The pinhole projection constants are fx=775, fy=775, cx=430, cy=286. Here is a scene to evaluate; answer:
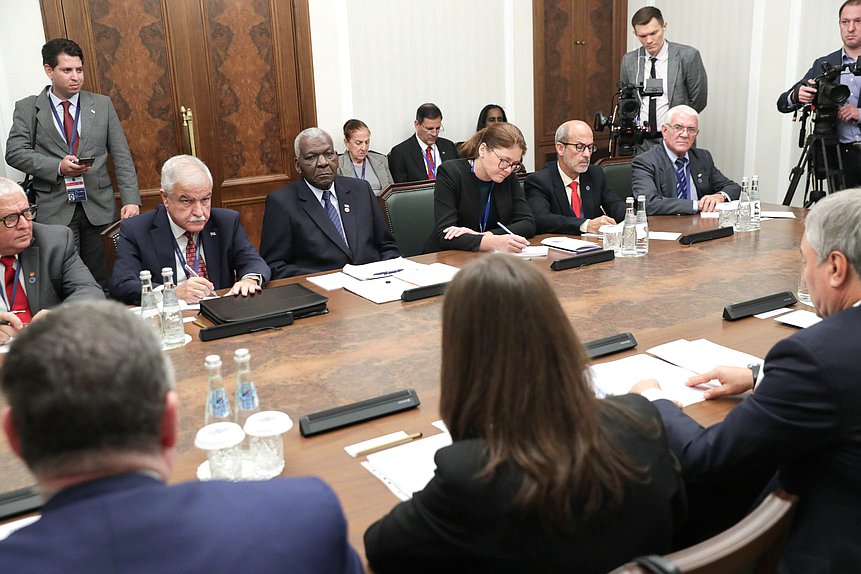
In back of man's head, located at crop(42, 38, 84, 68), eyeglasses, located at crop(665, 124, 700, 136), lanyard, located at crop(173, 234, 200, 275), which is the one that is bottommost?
lanyard, located at crop(173, 234, 200, 275)

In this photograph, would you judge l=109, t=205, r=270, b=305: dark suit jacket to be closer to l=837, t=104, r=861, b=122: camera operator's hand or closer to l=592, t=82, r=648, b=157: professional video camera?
l=592, t=82, r=648, b=157: professional video camera

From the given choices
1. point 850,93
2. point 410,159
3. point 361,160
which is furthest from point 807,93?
point 361,160

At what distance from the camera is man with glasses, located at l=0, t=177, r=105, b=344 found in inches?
109

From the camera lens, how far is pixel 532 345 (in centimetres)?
114

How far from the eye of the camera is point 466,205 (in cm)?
399

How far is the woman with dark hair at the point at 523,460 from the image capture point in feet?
3.62

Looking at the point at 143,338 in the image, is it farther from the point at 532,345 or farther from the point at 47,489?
the point at 532,345

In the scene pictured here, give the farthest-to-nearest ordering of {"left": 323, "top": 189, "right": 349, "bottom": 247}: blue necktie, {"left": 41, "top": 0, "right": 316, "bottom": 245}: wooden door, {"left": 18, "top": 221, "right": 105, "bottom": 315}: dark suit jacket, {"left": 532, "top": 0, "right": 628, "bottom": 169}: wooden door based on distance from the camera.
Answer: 1. {"left": 532, "top": 0, "right": 628, "bottom": 169}: wooden door
2. {"left": 41, "top": 0, "right": 316, "bottom": 245}: wooden door
3. {"left": 323, "top": 189, "right": 349, "bottom": 247}: blue necktie
4. {"left": 18, "top": 221, "right": 105, "bottom": 315}: dark suit jacket

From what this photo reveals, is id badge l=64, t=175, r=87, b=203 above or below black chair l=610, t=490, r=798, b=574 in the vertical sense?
above

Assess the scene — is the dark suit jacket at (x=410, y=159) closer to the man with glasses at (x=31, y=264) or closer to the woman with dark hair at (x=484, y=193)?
the woman with dark hair at (x=484, y=193)

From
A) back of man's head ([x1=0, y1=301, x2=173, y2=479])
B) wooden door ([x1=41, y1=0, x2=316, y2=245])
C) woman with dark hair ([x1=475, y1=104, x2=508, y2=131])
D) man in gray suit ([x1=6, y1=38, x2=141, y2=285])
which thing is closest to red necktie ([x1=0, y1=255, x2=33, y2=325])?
man in gray suit ([x1=6, y1=38, x2=141, y2=285])

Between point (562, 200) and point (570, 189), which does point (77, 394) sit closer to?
point (562, 200)

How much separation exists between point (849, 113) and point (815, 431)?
178 inches

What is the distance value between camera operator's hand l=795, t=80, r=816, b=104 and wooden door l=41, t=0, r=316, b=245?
3.55 meters
